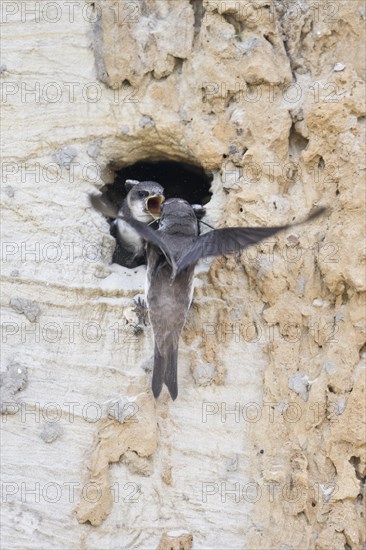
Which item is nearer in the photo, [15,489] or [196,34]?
[15,489]

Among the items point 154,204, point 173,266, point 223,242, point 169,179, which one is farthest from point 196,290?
point 169,179

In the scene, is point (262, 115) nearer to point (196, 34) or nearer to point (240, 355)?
point (196, 34)

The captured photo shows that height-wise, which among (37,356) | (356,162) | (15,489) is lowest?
(15,489)

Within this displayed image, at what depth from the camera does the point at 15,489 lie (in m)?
3.74

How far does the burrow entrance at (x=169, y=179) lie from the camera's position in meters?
4.72

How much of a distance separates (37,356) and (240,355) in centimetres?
79

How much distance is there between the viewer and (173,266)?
3781 millimetres

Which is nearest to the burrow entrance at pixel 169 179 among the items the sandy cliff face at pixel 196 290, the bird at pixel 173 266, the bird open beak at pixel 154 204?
the bird open beak at pixel 154 204

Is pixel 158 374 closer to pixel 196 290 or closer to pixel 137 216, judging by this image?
pixel 196 290

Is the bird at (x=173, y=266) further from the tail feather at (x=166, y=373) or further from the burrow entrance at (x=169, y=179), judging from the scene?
the burrow entrance at (x=169, y=179)

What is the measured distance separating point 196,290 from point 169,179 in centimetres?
117

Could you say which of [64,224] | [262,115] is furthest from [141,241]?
[262,115]

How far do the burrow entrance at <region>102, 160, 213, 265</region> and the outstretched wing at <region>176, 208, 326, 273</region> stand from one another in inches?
36.7

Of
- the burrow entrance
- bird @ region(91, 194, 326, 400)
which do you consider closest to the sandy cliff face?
bird @ region(91, 194, 326, 400)
